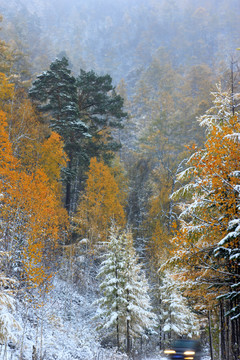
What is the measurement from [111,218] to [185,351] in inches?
612

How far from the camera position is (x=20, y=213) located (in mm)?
14953

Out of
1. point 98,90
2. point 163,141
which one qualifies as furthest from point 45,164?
→ point 163,141

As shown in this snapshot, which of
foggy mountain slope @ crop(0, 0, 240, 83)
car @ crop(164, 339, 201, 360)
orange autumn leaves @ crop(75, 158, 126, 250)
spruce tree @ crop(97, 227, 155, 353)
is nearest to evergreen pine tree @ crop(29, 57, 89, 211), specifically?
orange autumn leaves @ crop(75, 158, 126, 250)

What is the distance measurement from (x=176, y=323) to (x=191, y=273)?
45.0 ft

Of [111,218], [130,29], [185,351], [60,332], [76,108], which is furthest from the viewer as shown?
[130,29]

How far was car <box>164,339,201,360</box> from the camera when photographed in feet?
30.6

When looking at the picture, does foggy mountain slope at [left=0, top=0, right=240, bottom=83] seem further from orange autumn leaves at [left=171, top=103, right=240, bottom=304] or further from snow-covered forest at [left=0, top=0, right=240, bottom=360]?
orange autumn leaves at [left=171, top=103, right=240, bottom=304]

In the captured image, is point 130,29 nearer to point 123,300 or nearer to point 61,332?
point 123,300

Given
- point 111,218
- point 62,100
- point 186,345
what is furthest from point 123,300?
point 62,100

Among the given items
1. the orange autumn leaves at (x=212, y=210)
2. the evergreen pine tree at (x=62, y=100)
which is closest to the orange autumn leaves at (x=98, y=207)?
the evergreen pine tree at (x=62, y=100)

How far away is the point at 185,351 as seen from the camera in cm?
941

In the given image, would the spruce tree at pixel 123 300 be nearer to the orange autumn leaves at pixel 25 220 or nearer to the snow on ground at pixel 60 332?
the snow on ground at pixel 60 332

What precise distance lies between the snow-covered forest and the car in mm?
1065

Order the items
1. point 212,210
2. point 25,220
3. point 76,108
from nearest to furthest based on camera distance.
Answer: point 212,210 < point 25,220 < point 76,108
